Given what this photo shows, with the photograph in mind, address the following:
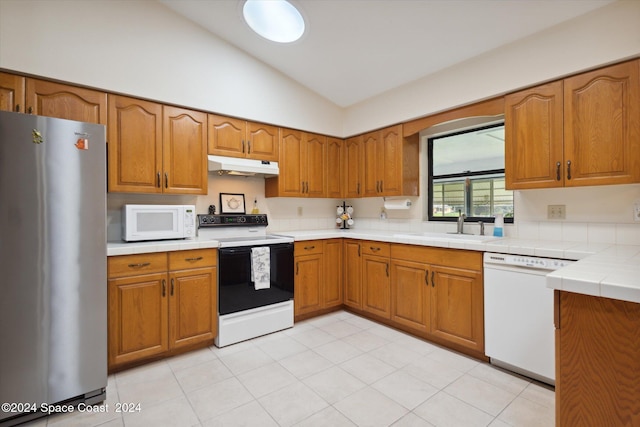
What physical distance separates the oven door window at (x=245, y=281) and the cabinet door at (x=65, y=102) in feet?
4.74

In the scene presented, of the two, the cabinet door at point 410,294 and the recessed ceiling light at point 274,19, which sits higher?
the recessed ceiling light at point 274,19

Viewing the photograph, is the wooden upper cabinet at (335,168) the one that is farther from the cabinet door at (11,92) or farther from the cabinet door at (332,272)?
the cabinet door at (11,92)

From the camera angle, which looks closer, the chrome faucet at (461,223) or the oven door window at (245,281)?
the oven door window at (245,281)

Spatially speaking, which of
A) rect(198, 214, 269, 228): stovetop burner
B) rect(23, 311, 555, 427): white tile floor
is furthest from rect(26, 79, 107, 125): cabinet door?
rect(23, 311, 555, 427): white tile floor

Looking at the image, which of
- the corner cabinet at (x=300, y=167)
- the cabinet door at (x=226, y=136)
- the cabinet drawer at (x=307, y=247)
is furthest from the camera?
the corner cabinet at (x=300, y=167)

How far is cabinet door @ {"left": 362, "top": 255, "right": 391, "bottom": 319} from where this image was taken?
303 centimetres

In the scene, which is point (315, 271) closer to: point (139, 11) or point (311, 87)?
point (311, 87)

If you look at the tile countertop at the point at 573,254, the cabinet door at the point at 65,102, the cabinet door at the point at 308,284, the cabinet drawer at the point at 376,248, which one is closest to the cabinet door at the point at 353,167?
the tile countertop at the point at 573,254

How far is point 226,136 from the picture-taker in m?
3.02

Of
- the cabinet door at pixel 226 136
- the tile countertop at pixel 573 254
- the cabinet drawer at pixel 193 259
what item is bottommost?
the cabinet drawer at pixel 193 259

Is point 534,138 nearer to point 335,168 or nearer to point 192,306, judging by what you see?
point 335,168

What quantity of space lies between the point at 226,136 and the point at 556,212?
2.98 m

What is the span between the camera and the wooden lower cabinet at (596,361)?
40.2 inches

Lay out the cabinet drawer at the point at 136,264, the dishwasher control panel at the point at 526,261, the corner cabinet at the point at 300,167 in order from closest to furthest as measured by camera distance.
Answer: the dishwasher control panel at the point at 526,261
the cabinet drawer at the point at 136,264
the corner cabinet at the point at 300,167
